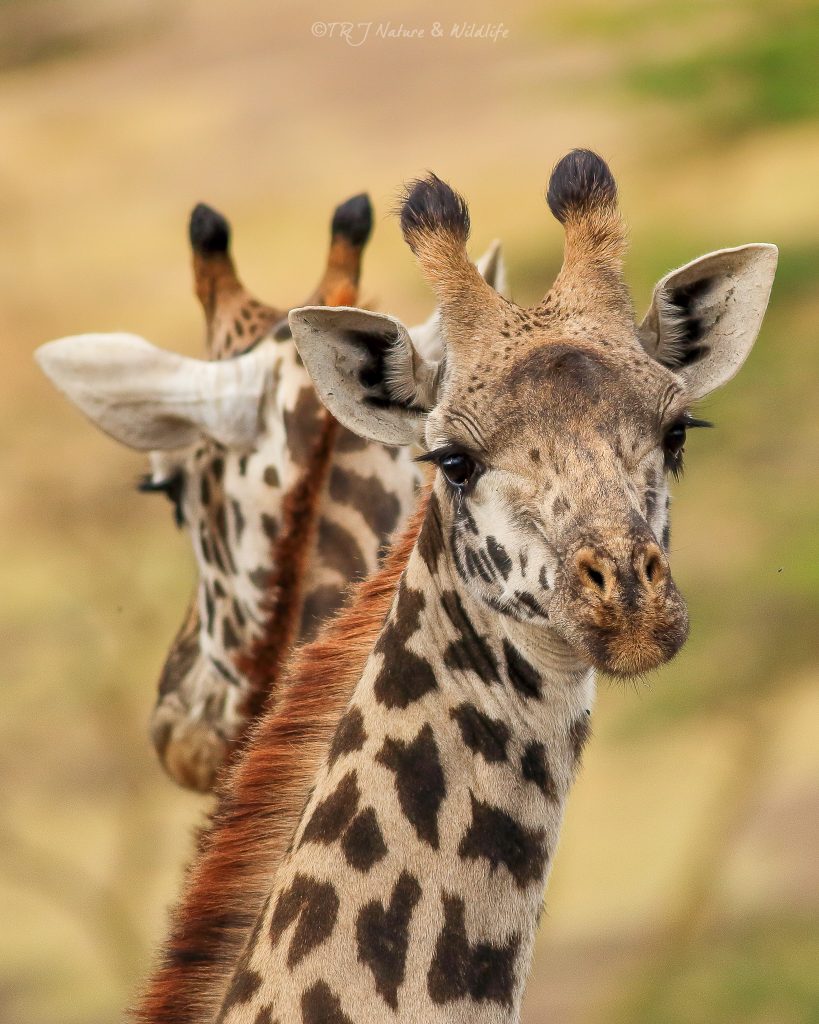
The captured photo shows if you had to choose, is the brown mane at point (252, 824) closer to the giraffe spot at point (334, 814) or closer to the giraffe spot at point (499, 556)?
the giraffe spot at point (334, 814)

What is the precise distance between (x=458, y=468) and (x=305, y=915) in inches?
42.6

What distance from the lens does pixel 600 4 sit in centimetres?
1866

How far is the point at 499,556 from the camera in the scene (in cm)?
366

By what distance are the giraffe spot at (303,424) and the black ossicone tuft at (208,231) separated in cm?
122

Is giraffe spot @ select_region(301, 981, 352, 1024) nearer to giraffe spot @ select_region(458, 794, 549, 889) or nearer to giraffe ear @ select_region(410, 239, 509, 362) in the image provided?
giraffe spot @ select_region(458, 794, 549, 889)

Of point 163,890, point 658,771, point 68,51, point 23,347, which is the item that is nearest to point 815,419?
point 658,771

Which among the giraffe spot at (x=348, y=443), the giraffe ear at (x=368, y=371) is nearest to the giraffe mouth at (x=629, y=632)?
the giraffe ear at (x=368, y=371)

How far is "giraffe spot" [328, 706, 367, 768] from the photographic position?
12.7 ft

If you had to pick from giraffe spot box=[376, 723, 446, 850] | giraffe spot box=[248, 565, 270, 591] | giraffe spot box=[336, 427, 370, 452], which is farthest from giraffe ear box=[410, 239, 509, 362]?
giraffe spot box=[376, 723, 446, 850]

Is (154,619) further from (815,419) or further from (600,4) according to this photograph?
(600,4)

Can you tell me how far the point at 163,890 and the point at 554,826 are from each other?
14.9 meters

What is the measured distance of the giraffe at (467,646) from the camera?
11.6 ft

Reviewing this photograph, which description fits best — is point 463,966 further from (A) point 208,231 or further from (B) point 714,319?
(A) point 208,231

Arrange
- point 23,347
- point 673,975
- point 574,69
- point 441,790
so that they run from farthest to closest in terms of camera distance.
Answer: point 23,347 → point 574,69 → point 673,975 → point 441,790
